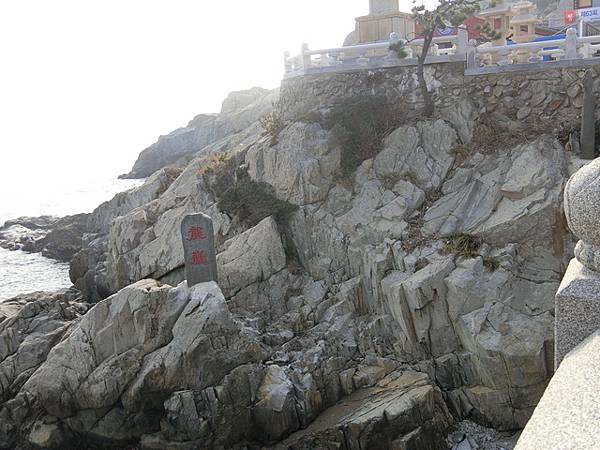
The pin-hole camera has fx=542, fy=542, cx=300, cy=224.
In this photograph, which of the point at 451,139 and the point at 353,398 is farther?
the point at 451,139

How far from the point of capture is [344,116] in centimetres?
1834

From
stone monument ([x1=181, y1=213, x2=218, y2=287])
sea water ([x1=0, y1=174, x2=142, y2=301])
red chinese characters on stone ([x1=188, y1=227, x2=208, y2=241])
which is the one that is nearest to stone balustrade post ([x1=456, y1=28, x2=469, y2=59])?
stone monument ([x1=181, y1=213, x2=218, y2=287])

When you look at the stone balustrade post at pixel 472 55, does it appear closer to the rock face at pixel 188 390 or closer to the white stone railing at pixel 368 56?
the white stone railing at pixel 368 56

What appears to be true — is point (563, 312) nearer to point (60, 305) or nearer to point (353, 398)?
point (353, 398)

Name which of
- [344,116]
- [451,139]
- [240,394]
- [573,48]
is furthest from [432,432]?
[573,48]

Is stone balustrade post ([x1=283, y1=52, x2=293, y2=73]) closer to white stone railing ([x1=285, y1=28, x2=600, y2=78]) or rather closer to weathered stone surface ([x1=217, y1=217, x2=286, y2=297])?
white stone railing ([x1=285, y1=28, x2=600, y2=78])

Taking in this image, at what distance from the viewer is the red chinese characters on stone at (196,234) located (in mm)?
14328

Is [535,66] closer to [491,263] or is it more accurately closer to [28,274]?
[491,263]

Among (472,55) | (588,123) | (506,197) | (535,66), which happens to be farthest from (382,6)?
(506,197)

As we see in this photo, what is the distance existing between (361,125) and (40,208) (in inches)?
2139

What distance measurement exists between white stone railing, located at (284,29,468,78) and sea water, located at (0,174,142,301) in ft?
56.5

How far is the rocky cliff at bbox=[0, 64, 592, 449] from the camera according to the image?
12.1 metres

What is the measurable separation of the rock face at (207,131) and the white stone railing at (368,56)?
20.7ft

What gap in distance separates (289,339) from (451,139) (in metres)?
8.06
